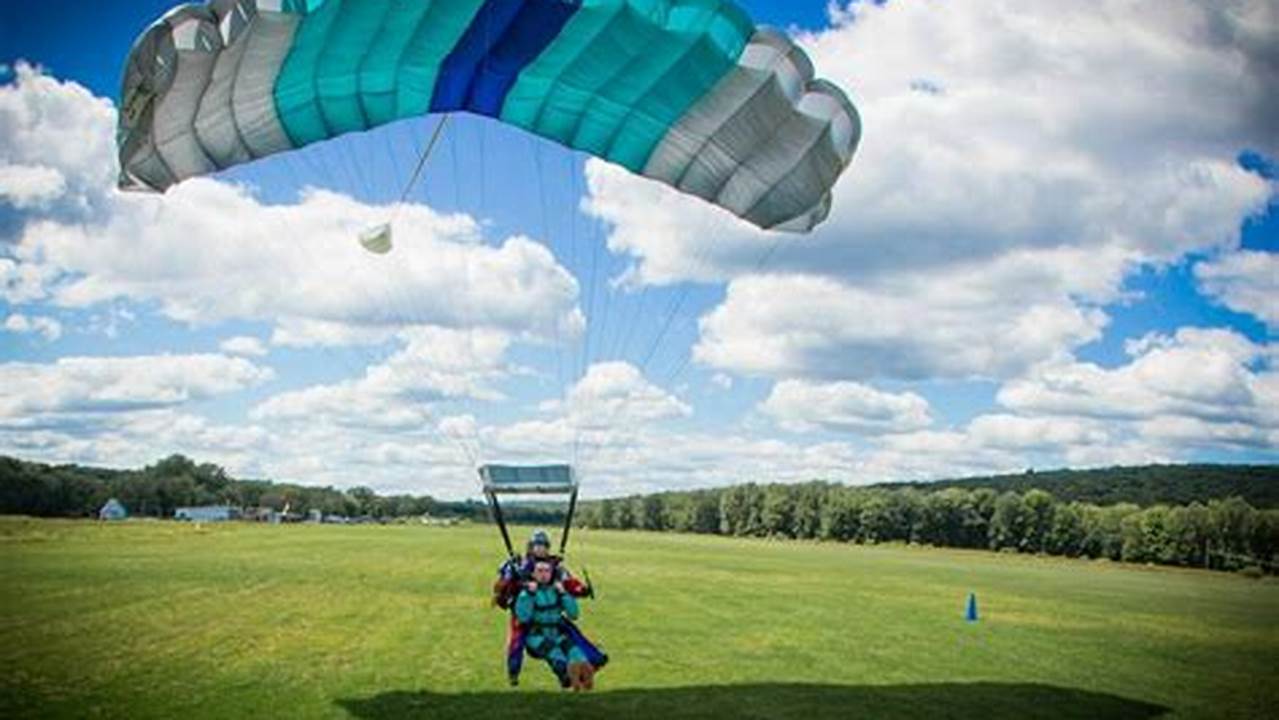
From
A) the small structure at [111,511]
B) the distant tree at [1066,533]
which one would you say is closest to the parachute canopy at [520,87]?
the distant tree at [1066,533]

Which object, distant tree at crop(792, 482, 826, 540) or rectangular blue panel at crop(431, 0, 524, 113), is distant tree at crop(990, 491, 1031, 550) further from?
rectangular blue panel at crop(431, 0, 524, 113)

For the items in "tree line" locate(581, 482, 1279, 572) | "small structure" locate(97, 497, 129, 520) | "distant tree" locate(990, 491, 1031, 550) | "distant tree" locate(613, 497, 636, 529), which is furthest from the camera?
"distant tree" locate(613, 497, 636, 529)

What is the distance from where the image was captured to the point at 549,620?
355 inches

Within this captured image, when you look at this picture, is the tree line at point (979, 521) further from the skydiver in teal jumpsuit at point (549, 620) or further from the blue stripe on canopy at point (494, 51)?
the blue stripe on canopy at point (494, 51)

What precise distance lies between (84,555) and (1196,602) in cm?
3626

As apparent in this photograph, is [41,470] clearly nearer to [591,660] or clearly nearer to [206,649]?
[206,649]

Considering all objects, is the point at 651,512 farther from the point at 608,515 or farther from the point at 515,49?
the point at 515,49

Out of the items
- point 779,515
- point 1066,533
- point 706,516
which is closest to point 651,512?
point 706,516

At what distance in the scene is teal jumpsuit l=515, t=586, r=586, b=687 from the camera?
891 cm

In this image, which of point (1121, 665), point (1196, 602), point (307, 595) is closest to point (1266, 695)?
point (1121, 665)

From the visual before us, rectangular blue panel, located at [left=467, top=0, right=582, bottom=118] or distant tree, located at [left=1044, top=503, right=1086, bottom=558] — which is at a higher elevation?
rectangular blue panel, located at [left=467, top=0, right=582, bottom=118]

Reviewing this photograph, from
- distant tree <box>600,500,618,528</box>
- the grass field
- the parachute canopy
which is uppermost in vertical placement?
the parachute canopy

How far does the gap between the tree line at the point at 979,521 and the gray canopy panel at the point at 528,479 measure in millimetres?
80184

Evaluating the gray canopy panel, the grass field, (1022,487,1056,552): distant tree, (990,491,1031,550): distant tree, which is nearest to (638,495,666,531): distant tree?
(990,491,1031,550): distant tree
